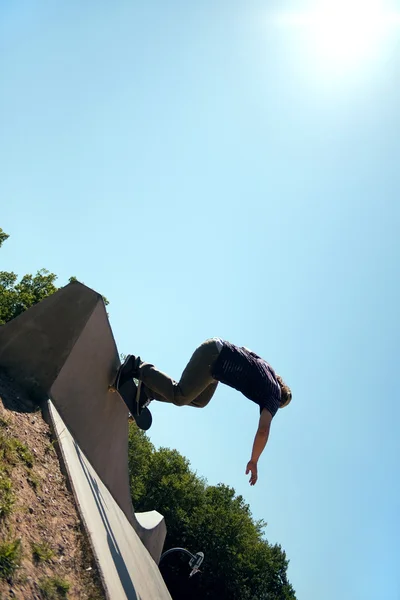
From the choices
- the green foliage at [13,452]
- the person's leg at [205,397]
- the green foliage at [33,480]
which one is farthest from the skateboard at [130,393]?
the green foliage at [33,480]

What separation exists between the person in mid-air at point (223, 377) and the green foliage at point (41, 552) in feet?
8.07

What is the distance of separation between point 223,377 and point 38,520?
2665 millimetres

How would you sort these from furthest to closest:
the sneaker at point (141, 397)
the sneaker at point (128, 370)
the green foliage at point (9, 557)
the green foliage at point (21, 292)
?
the green foliage at point (21, 292) < the sneaker at point (141, 397) < the sneaker at point (128, 370) < the green foliage at point (9, 557)

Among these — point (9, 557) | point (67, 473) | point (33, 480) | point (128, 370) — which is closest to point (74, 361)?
point (128, 370)

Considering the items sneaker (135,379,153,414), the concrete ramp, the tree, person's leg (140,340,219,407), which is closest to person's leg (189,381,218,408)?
person's leg (140,340,219,407)

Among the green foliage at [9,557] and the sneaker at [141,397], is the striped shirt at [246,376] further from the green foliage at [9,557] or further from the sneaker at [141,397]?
the green foliage at [9,557]

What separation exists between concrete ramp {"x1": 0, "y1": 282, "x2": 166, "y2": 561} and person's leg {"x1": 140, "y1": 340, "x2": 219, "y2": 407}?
0.60 metres

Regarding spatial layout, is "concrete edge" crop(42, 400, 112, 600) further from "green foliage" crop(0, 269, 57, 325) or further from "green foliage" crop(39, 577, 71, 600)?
"green foliage" crop(0, 269, 57, 325)

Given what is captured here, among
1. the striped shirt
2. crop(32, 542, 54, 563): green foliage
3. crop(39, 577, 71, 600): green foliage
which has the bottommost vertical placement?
crop(39, 577, 71, 600): green foliage

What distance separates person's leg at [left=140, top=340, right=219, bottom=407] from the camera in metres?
5.49

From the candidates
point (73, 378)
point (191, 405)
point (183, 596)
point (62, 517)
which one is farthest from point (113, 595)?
point (183, 596)

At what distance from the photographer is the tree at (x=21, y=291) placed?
98.9ft

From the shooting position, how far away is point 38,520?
3.23m

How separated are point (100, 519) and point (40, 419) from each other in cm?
108
